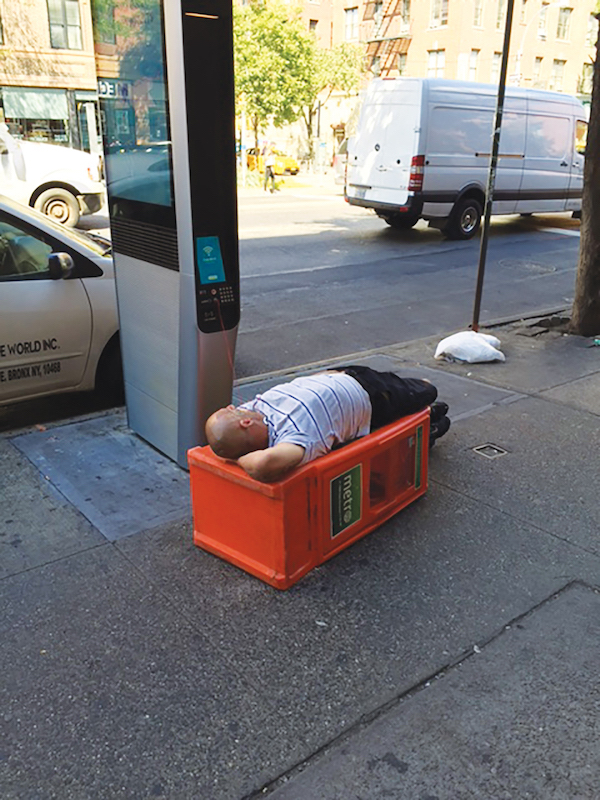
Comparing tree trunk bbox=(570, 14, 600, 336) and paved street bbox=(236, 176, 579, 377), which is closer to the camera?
tree trunk bbox=(570, 14, 600, 336)

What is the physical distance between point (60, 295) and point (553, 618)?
3.66 meters

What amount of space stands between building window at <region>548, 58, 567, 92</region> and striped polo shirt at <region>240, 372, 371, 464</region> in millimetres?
49804

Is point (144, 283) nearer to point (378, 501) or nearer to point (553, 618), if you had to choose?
point (378, 501)

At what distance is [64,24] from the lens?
95.7ft

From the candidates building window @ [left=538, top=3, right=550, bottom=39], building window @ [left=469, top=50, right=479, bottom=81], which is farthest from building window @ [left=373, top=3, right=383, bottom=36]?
building window @ [left=538, top=3, right=550, bottom=39]

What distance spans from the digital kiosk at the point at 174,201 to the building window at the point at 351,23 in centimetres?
4974

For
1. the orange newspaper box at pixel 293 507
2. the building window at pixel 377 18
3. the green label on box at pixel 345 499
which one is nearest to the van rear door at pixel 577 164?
the orange newspaper box at pixel 293 507

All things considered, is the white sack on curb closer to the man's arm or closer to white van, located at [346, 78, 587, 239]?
the man's arm

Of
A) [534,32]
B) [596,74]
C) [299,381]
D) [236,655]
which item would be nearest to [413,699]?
[236,655]

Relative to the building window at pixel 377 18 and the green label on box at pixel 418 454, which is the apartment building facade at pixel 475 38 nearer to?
the building window at pixel 377 18

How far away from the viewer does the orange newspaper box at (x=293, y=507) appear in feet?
9.88

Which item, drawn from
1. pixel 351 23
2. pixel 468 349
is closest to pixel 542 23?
pixel 351 23

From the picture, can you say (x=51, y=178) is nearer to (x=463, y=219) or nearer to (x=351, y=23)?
(x=463, y=219)

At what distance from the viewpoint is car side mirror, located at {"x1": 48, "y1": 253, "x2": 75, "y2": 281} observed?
4.68 meters
